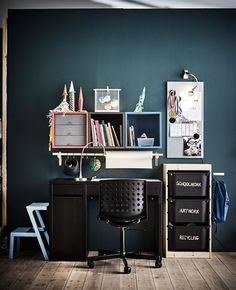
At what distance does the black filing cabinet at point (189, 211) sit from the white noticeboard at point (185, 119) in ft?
1.33

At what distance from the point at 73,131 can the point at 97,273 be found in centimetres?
165

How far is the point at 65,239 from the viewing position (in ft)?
14.6

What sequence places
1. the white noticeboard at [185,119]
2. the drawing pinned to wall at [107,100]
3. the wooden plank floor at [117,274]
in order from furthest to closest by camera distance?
1. the white noticeboard at [185,119]
2. the drawing pinned to wall at [107,100]
3. the wooden plank floor at [117,274]

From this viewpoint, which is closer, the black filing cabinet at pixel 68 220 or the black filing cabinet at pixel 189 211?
the black filing cabinet at pixel 68 220

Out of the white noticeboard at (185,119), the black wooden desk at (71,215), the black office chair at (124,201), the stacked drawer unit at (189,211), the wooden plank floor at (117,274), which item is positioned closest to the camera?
the wooden plank floor at (117,274)

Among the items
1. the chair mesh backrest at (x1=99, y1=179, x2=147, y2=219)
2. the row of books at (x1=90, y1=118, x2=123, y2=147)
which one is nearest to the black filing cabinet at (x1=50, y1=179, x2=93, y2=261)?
the chair mesh backrest at (x1=99, y1=179, x2=147, y2=219)

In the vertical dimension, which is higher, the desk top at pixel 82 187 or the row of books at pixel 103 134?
the row of books at pixel 103 134

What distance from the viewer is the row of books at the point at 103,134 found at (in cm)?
469

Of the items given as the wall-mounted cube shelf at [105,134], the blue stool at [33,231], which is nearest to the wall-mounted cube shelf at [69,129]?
the wall-mounted cube shelf at [105,134]

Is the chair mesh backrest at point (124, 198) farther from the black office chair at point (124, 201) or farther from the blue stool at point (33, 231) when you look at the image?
the blue stool at point (33, 231)

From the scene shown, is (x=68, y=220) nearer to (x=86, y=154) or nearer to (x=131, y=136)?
(x=86, y=154)

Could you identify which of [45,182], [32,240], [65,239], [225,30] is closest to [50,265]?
[65,239]

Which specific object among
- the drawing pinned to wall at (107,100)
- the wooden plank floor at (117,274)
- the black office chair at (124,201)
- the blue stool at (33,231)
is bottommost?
the wooden plank floor at (117,274)

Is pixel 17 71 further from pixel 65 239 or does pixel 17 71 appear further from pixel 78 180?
pixel 65 239
